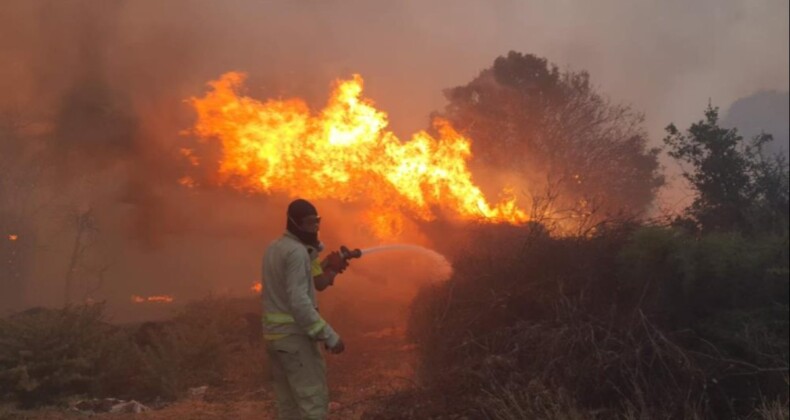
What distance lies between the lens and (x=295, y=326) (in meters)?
4.09

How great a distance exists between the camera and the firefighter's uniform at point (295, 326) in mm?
3961

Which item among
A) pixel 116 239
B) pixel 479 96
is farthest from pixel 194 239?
pixel 479 96

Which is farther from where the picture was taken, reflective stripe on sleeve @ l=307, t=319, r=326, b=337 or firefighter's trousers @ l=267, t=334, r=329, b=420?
firefighter's trousers @ l=267, t=334, r=329, b=420

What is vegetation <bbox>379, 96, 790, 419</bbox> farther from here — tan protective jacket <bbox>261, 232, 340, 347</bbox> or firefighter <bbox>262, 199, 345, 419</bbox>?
tan protective jacket <bbox>261, 232, 340, 347</bbox>

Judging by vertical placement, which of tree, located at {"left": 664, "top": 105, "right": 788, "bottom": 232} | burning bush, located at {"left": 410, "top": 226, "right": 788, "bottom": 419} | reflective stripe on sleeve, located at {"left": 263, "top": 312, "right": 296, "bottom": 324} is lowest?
burning bush, located at {"left": 410, "top": 226, "right": 788, "bottom": 419}

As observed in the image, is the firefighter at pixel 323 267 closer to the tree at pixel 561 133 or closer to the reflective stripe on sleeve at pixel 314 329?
the reflective stripe on sleeve at pixel 314 329

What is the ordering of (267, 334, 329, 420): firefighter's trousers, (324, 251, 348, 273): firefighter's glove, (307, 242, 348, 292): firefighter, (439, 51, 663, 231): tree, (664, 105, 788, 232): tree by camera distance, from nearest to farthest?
(267, 334, 329, 420): firefighter's trousers
(307, 242, 348, 292): firefighter
(324, 251, 348, 273): firefighter's glove
(664, 105, 788, 232): tree
(439, 51, 663, 231): tree

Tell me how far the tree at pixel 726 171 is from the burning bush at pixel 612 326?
3.89 meters

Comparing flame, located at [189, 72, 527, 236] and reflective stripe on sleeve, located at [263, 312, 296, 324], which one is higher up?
flame, located at [189, 72, 527, 236]

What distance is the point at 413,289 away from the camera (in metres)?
10.6

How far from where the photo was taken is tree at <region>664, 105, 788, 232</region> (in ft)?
38.1

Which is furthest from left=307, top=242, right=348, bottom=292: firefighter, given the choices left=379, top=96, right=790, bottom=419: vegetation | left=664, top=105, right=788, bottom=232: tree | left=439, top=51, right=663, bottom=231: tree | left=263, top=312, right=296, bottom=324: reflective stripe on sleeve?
left=439, top=51, right=663, bottom=231: tree

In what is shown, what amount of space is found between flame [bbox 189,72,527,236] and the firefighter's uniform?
5.65 meters

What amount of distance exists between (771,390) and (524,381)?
9.24ft
